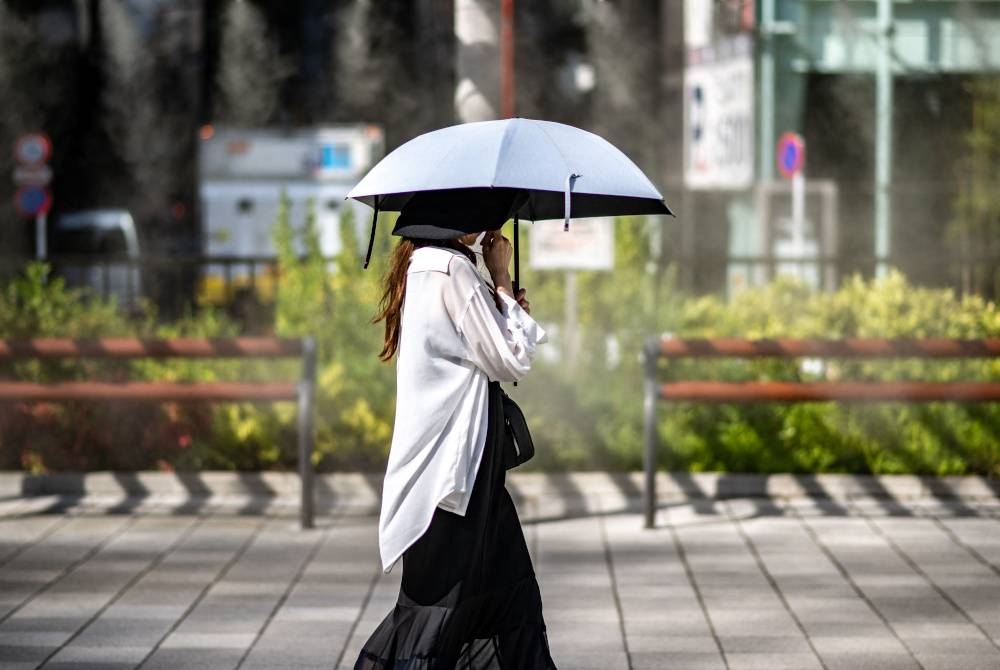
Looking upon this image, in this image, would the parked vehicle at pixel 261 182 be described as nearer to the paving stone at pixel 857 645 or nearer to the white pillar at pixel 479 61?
the white pillar at pixel 479 61

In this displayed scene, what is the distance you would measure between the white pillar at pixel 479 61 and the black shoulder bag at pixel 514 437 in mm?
4351

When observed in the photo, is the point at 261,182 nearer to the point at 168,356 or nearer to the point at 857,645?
the point at 168,356

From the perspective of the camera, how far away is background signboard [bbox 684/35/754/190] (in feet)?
33.9

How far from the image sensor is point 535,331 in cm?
448

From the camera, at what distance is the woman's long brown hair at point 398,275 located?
4551 mm

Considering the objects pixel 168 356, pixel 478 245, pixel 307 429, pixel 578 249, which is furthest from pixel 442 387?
pixel 578 249

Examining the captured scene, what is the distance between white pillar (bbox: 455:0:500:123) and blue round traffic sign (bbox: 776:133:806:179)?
7152 mm

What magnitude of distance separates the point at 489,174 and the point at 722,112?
6.42m

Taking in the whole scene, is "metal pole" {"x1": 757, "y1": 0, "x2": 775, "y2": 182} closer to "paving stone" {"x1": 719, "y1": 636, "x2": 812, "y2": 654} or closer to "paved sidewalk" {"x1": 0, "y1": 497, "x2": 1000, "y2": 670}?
"paved sidewalk" {"x1": 0, "y1": 497, "x2": 1000, "y2": 670}

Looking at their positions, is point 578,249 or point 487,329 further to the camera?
point 578,249

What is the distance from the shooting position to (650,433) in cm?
821

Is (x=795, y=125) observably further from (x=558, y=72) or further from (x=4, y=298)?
(x=4, y=298)

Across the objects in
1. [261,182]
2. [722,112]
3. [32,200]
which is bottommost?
[32,200]

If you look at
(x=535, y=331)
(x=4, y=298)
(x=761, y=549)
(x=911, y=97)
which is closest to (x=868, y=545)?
(x=761, y=549)
